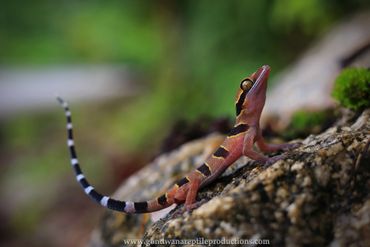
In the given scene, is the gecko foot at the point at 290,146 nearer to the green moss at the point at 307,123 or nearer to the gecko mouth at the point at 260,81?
the gecko mouth at the point at 260,81

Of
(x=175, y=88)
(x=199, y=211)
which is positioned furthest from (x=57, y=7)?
(x=199, y=211)

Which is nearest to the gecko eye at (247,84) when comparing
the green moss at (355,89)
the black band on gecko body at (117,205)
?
the green moss at (355,89)

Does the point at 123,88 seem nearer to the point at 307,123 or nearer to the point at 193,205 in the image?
the point at 307,123

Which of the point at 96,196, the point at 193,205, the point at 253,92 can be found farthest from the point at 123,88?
the point at 193,205

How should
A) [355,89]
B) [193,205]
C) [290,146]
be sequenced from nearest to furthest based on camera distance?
1. [193,205]
2. [290,146]
3. [355,89]

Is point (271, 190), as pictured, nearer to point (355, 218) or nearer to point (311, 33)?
point (355, 218)

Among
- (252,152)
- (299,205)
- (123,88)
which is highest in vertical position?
(123,88)

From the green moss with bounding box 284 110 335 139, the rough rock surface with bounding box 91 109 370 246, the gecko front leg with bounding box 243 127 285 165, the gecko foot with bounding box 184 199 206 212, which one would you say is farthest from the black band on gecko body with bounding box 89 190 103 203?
the green moss with bounding box 284 110 335 139
